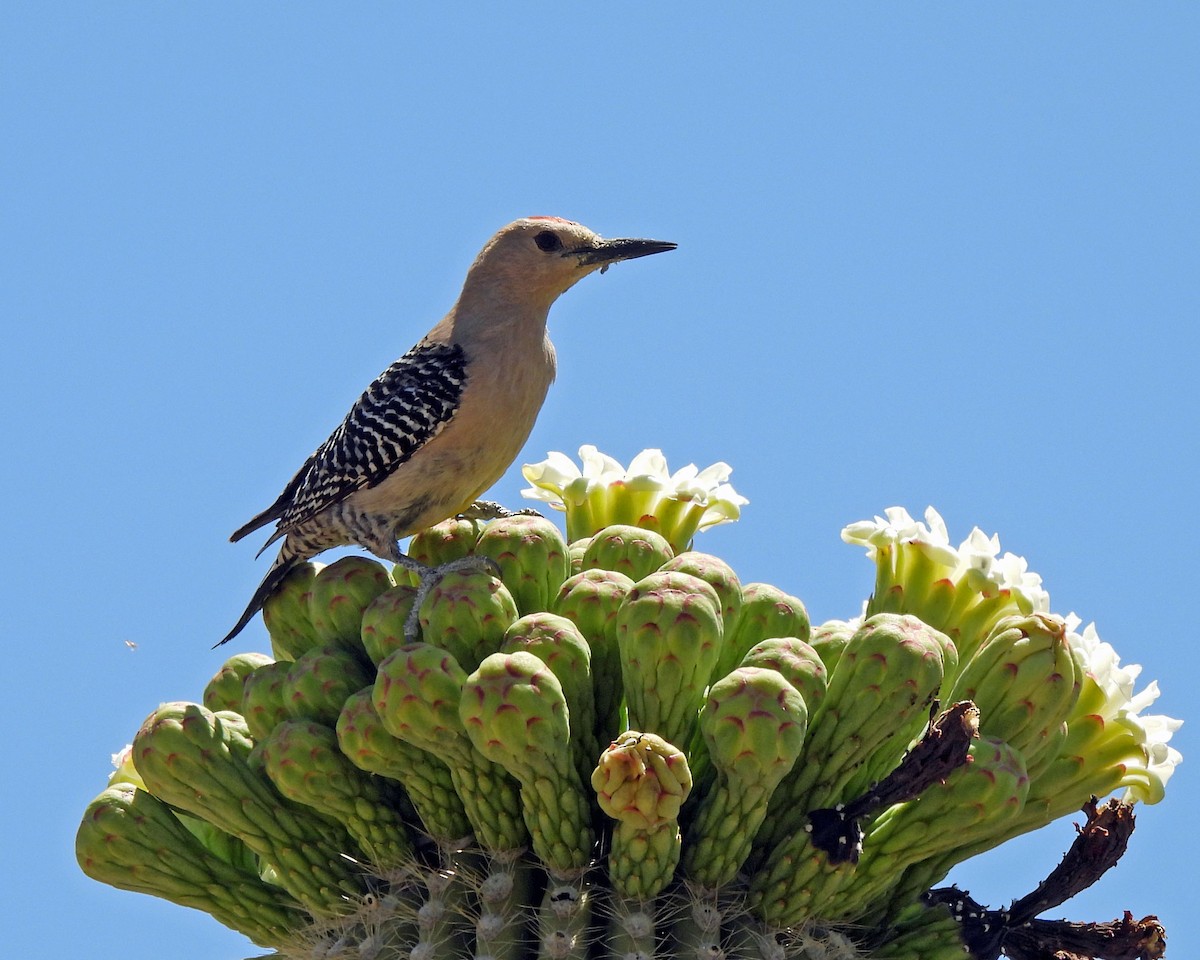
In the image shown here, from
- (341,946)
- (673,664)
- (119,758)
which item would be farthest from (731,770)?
(119,758)

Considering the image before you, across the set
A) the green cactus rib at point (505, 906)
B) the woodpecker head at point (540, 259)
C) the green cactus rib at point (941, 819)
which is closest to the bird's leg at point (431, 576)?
the green cactus rib at point (505, 906)

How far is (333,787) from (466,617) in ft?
2.08

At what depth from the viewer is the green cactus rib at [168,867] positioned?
488 cm

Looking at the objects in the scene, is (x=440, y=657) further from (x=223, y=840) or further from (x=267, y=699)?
(x=223, y=840)

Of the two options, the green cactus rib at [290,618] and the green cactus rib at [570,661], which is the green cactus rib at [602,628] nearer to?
the green cactus rib at [570,661]

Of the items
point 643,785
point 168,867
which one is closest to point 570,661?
point 643,785

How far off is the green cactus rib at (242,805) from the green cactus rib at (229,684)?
2.16ft

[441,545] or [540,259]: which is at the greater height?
[540,259]

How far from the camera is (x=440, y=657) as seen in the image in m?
4.28

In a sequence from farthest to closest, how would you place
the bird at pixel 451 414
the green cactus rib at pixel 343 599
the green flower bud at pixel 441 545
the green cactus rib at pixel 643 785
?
the bird at pixel 451 414 → the green flower bud at pixel 441 545 → the green cactus rib at pixel 343 599 → the green cactus rib at pixel 643 785

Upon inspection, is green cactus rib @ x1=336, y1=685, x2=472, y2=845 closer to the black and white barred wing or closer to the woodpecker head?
the black and white barred wing

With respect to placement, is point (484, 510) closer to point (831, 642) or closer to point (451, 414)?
point (451, 414)

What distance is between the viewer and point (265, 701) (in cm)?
491

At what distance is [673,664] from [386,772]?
2.97 feet
